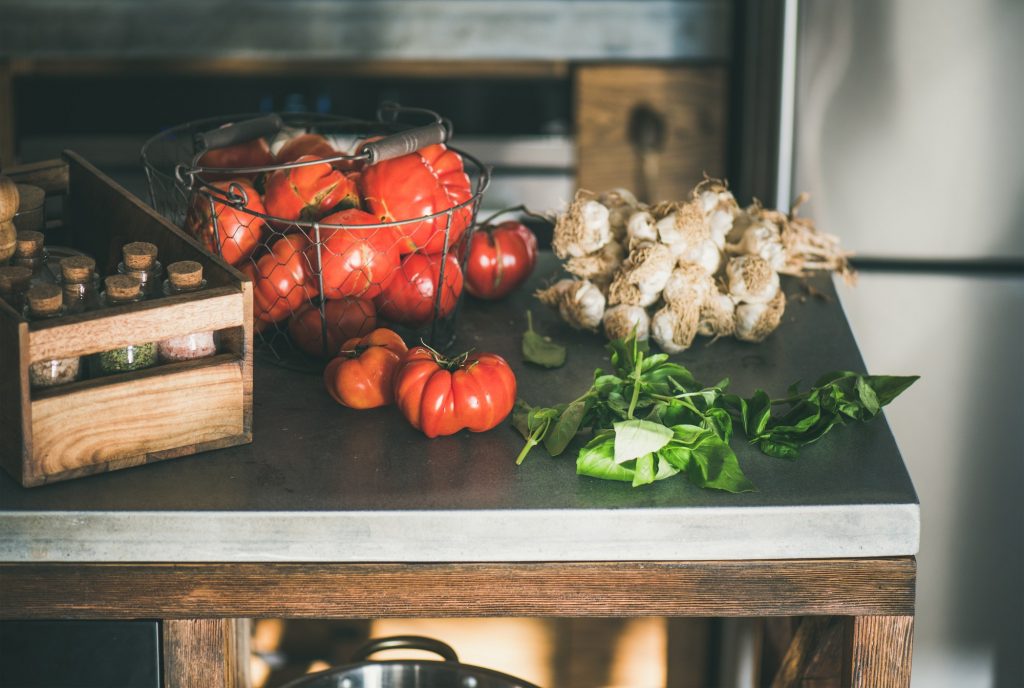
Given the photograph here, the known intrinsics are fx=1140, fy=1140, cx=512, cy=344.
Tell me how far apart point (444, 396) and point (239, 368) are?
20 centimetres

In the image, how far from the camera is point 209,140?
134cm

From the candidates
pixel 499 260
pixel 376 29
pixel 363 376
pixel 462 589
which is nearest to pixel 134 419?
pixel 363 376

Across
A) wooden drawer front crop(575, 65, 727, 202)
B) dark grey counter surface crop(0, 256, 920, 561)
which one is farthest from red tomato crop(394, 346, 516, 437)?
wooden drawer front crop(575, 65, 727, 202)

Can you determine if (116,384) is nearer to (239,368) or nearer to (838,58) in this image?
(239,368)

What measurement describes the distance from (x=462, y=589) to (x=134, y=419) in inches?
13.6

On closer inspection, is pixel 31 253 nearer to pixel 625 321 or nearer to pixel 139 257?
pixel 139 257

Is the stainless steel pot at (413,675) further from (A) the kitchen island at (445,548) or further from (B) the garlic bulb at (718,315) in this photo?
(B) the garlic bulb at (718,315)

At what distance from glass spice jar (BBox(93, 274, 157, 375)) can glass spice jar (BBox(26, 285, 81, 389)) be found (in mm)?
29

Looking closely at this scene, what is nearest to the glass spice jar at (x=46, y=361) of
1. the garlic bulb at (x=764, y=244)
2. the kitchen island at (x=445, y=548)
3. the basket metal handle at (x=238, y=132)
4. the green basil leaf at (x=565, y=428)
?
the kitchen island at (x=445, y=548)

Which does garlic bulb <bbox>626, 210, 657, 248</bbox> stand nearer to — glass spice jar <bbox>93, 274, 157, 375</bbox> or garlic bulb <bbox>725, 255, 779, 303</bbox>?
garlic bulb <bbox>725, 255, 779, 303</bbox>

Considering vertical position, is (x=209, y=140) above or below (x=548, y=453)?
above

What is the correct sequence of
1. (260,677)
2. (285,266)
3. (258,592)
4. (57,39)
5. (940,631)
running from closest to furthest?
(258,592)
(285,266)
(260,677)
(940,631)
(57,39)

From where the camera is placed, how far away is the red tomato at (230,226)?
1.28 m

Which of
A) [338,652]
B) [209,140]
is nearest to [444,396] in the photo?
[209,140]
